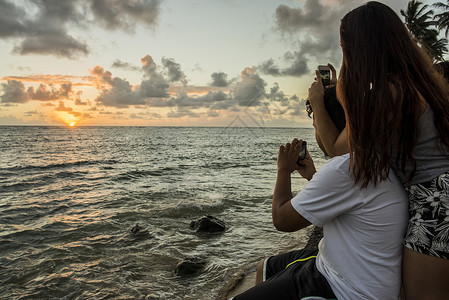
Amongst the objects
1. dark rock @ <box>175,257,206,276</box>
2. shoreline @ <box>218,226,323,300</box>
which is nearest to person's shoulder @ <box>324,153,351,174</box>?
shoreline @ <box>218,226,323,300</box>

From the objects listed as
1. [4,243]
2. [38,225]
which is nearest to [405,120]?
[4,243]

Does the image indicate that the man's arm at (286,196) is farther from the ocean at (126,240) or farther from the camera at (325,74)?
the ocean at (126,240)

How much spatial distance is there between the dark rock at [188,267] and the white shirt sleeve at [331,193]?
4808 mm

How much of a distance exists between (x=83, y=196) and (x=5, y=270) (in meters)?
7.45

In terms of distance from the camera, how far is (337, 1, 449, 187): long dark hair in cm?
156

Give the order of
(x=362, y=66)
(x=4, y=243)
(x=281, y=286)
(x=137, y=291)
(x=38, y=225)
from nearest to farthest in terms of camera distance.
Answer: (x=362, y=66) → (x=281, y=286) → (x=137, y=291) → (x=4, y=243) → (x=38, y=225)

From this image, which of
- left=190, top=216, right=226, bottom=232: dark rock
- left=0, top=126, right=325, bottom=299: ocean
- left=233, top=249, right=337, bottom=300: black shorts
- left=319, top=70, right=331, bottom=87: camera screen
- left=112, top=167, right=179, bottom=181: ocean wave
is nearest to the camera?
left=233, top=249, right=337, bottom=300: black shorts

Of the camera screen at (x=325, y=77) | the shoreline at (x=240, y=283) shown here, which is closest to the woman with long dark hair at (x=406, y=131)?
the camera screen at (x=325, y=77)

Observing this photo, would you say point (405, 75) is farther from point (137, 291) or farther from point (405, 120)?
point (137, 291)

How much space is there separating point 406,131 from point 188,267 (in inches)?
207

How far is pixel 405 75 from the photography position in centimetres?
159

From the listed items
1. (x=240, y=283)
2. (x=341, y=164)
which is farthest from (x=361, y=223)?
(x=240, y=283)

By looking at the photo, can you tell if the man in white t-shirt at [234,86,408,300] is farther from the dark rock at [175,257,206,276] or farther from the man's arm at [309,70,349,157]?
the dark rock at [175,257,206,276]

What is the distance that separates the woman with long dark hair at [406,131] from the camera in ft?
5.03
